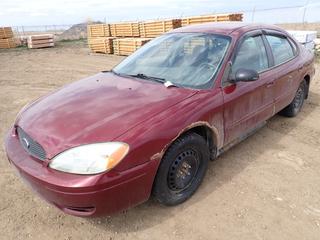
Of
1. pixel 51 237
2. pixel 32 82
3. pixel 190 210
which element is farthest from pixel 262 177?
pixel 32 82

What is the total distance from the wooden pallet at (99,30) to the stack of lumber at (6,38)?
7.36m

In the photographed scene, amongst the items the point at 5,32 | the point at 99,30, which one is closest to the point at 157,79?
the point at 99,30

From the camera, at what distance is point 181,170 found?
10.1 ft

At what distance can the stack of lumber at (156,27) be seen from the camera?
1424 cm

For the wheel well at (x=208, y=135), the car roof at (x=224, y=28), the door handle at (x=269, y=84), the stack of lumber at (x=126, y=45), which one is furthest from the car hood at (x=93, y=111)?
the stack of lumber at (x=126, y=45)

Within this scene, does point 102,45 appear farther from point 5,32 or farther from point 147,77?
point 147,77

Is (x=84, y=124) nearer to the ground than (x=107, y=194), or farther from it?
farther from it

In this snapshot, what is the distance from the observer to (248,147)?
433 cm

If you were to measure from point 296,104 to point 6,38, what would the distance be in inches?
912

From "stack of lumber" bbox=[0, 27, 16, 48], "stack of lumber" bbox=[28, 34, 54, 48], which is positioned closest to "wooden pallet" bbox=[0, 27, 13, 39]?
"stack of lumber" bbox=[0, 27, 16, 48]

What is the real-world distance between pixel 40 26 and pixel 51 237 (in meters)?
58.7

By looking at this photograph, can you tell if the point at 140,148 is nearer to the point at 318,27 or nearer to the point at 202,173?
the point at 202,173

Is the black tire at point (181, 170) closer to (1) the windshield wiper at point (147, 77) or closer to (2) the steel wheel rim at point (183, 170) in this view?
(2) the steel wheel rim at point (183, 170)

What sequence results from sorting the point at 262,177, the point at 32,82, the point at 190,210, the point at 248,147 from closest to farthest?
the point at 190,210 → the point at 262,177 → the point at 248,147 → the point at 32,82
